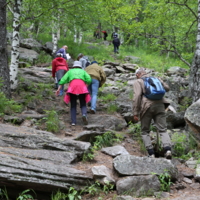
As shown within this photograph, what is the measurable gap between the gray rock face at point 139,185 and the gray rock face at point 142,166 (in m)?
0.17

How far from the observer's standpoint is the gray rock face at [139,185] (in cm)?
376

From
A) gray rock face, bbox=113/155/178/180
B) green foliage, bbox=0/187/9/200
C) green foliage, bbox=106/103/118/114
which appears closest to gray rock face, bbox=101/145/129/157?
gray rock face, bbox=113/155/178/180

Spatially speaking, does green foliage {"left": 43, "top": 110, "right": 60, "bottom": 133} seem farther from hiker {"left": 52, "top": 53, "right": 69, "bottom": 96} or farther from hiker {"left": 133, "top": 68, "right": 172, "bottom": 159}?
hiker {"left": 52, "top": 53, "right": 69, "bottom": 96}

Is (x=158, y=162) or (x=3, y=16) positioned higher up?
(x=3, y=16)

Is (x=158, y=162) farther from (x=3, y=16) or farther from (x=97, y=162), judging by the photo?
(x=3, y=16)

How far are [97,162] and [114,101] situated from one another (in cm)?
507

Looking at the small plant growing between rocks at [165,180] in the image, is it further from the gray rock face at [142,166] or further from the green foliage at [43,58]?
the green foliage at [43,58]

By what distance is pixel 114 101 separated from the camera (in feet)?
31.7

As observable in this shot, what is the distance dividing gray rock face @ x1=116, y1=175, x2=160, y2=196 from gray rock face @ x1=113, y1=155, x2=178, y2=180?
0.56ft

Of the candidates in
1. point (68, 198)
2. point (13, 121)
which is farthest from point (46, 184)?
point (13, 121)

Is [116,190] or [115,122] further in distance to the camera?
[115,122]

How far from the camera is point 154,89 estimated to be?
17.0ft

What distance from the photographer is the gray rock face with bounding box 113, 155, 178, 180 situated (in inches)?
163

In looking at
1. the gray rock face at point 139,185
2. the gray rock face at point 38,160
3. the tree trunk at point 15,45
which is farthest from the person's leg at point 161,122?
the tree trunk at point 15,45
